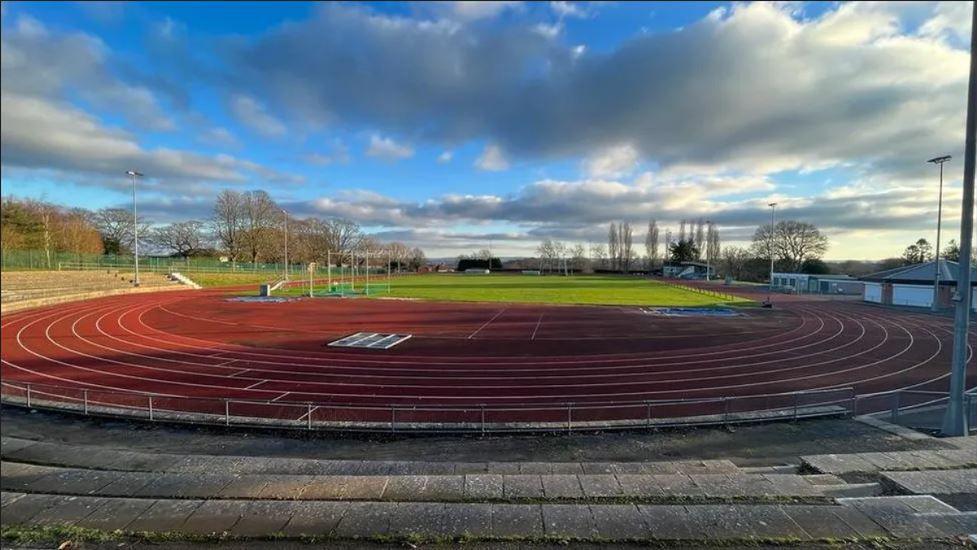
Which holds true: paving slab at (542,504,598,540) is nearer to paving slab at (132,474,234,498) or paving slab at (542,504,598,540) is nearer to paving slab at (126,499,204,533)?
paving slab at (126,499,204,533)

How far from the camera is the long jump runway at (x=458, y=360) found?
1489 cm

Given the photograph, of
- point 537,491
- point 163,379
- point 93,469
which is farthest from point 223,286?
point 537,491

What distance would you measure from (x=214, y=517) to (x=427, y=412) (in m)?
8.60

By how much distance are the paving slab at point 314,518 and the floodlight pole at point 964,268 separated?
1252 centimetres

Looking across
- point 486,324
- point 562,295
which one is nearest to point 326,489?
point 486,324

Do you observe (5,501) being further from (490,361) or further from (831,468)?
(490,361)

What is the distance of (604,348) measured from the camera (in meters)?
24.0

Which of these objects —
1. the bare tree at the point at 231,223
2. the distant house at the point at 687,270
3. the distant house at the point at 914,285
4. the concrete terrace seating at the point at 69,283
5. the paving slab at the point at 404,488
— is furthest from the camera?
the distant house at the point at 687,270

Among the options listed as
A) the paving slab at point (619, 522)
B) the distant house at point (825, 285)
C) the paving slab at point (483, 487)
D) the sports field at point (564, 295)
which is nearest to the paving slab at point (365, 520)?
the paving slab at point (483, 487)

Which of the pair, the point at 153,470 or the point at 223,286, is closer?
the point at 153,470

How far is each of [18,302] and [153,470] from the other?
33559 mm

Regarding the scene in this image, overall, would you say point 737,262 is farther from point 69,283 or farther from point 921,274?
point 69,283

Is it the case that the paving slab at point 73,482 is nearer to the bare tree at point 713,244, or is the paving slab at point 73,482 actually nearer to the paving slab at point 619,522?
the paving slab at point 619,522

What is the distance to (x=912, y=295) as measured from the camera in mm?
46750
